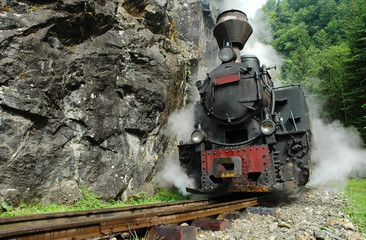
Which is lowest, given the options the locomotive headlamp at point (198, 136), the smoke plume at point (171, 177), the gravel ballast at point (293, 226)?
the gravel ballast at point (293, 226)

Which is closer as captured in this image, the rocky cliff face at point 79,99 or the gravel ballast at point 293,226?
the gravel ballast at point 293,226

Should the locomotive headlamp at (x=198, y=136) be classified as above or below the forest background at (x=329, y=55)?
below

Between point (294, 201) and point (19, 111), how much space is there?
503 cm

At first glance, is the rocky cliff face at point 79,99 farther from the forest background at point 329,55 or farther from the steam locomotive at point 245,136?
the forest background at point 329,55

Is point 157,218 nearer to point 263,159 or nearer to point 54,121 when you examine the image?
point 263,159

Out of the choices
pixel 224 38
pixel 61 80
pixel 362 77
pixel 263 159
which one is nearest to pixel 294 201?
pixel 263 159

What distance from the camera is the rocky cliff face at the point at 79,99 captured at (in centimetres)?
443

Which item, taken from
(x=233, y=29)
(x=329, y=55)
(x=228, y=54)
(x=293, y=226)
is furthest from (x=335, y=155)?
(x=329, y=55)

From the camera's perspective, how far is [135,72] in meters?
6.77

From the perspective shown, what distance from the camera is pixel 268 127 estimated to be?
16.1 ft

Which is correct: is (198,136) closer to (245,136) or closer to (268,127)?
(245,136)

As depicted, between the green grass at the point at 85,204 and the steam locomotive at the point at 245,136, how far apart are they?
0.92 m

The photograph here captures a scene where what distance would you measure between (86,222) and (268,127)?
11.7 ft

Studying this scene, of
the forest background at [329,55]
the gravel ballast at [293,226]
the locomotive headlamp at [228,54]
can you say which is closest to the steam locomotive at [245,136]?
the locomotive headlamp at [228,54]
